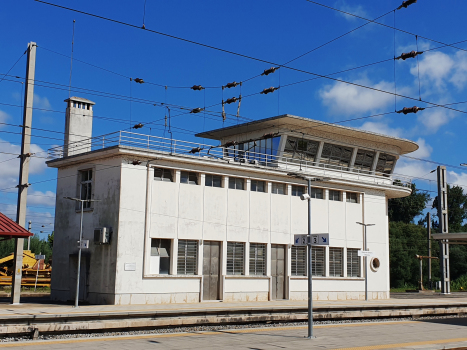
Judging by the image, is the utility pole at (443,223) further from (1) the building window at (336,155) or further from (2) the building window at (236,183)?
(2) the building window at (236,183)

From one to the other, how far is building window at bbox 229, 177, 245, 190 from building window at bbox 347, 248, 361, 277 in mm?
8856

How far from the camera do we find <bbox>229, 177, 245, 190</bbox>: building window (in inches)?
1197

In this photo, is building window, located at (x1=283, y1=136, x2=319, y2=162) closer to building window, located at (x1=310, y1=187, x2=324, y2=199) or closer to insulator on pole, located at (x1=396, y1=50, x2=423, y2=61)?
building window, located at (x1=310, y1=187, x2=324, y2=199)

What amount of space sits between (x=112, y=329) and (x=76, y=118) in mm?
17089

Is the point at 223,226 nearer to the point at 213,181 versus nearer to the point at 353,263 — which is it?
the point at 213,181

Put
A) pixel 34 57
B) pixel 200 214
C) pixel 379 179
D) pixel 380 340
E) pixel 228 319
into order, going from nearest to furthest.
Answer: pixel 380 340, pixel 228 319, pixel 34 57, pixel 200 214, pixel 379 179

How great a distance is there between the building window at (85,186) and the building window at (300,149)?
1161cm

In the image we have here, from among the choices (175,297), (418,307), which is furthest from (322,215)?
(175,297)

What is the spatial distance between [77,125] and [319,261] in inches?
632

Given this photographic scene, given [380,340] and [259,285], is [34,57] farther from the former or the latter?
Answer: [380,340]

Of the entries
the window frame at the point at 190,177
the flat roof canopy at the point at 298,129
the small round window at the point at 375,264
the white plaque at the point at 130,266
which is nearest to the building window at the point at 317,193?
the flat roof canopy at the point at 298,129

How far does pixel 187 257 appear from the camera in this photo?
93.0 ft

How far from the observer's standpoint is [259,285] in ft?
101

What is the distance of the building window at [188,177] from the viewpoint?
28641 millimetres
